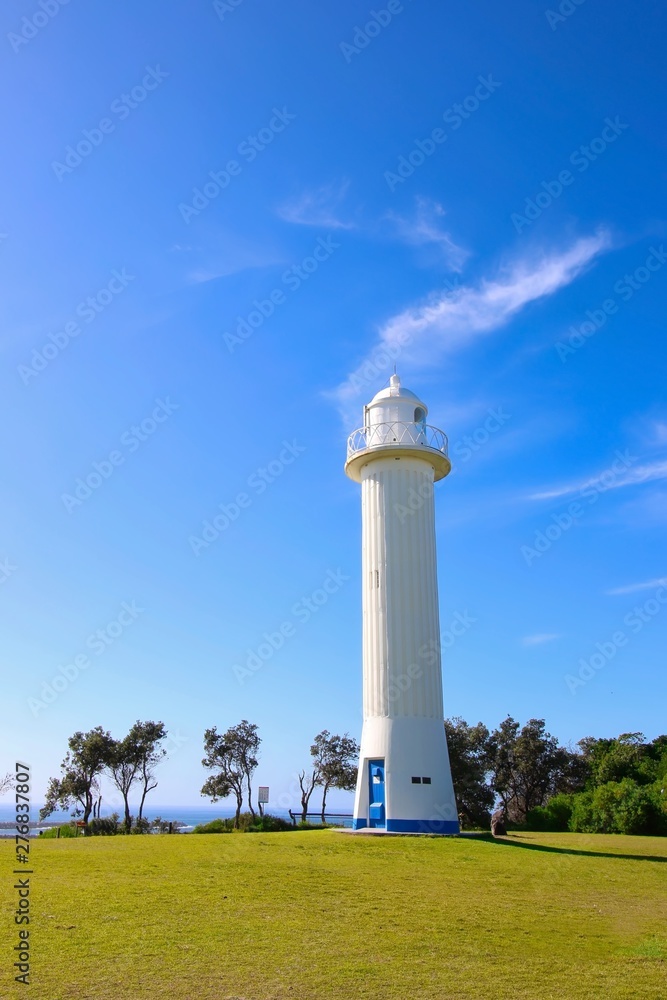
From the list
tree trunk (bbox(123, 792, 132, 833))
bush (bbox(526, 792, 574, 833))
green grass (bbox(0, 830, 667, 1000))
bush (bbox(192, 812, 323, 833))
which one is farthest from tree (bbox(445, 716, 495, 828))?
green grass (bbox(0, 830, 667, 1000))

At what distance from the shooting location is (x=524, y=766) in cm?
3659

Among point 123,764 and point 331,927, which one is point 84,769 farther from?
point 331,927

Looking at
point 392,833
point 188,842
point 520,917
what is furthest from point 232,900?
point 392,833

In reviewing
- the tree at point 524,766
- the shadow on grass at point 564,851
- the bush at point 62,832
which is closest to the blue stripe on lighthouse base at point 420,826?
the shadow on grass at point 564,851

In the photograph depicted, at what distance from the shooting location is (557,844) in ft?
69.5

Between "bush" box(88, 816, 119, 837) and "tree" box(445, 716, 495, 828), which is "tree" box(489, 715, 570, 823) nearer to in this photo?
"tree" box(445, 716, 495, 828)

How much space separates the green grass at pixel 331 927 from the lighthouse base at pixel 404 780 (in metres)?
5.70

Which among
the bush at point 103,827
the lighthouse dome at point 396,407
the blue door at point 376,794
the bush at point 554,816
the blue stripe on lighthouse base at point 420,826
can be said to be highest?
the lighthouse dome at point 396,407

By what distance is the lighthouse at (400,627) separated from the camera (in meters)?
22.1

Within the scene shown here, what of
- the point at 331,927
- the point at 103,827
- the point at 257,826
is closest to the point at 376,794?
the point at 257,826

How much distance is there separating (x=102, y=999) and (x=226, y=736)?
2696 centimetres

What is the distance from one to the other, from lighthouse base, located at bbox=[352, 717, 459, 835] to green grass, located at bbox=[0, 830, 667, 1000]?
5.70 metres

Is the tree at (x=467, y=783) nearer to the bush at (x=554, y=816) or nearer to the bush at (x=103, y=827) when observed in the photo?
the bush at (x=554, y=816)

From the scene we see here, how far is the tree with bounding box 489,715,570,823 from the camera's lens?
36781 millimetres
